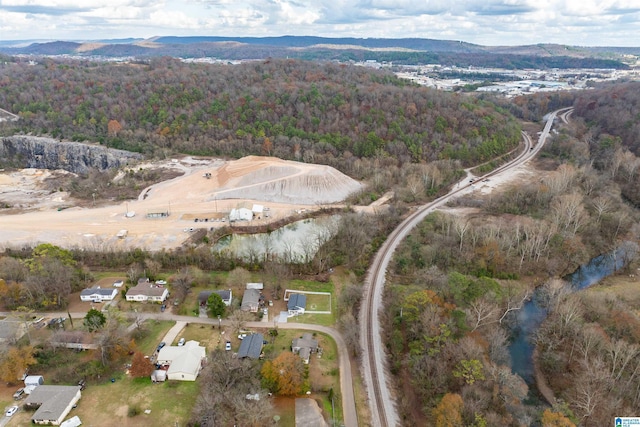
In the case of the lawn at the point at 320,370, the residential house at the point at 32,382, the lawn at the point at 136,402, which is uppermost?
the lawn at the point at 320,370

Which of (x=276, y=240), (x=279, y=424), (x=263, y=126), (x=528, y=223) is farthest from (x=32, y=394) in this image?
(x=263, y=126)

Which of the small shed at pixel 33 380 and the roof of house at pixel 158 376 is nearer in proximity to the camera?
the small shed at pixel 33 380

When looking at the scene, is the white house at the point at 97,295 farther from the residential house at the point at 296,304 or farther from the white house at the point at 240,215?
the white house at the point at 240,215

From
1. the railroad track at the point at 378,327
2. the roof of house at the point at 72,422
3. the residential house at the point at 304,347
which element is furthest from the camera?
the residential house at the point at 304,347

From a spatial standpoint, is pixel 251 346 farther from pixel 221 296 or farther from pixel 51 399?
pixel 51 399

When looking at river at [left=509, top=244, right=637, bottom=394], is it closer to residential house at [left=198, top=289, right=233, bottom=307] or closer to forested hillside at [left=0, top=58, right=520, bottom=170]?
residential house at [left=198, top=289, right=233, bottom=307]

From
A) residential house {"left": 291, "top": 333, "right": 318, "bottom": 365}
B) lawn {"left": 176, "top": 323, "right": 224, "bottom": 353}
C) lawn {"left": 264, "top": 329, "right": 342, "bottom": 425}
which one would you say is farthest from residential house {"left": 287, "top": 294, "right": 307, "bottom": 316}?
lawn {"left": 176, "top": 323, "right": 224, "bottom": 353}

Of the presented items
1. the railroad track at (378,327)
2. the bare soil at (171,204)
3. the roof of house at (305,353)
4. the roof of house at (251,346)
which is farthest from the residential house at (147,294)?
the railroad track at (378,327)

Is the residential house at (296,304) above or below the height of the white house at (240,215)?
below

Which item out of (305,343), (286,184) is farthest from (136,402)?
(286,184)
